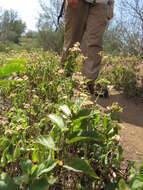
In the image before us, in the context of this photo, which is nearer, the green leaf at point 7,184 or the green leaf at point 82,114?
the green leaf at point 7,184

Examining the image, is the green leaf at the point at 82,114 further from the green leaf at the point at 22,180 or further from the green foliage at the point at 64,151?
the green leaf at the point at 22,180

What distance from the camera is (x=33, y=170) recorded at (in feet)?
3.42

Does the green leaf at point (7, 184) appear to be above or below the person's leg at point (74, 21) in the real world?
below

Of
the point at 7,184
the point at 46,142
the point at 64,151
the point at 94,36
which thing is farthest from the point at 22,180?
the point at 94,36

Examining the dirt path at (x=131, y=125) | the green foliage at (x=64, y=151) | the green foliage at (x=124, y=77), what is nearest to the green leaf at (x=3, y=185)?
the green foliage at (x=64, y=151)

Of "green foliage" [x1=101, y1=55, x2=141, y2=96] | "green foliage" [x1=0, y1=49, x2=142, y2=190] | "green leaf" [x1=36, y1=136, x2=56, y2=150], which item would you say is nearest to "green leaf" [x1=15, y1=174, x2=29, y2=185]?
"green foliage" [x1=0, y1=49, x2=142, y2=190]

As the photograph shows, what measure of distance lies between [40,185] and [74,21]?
2.91 metres

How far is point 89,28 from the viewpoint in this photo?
374cm

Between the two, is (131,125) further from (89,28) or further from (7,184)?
(7,184)

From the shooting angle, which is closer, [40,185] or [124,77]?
[40,185]

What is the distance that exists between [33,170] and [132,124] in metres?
2.11

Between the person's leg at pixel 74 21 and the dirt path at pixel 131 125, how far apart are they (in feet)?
2.36

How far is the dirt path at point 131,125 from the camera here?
84.8 inches

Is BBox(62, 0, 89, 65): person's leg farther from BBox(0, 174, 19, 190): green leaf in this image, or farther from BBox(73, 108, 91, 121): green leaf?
BBox(0, 174, 19, 190): green leaf
